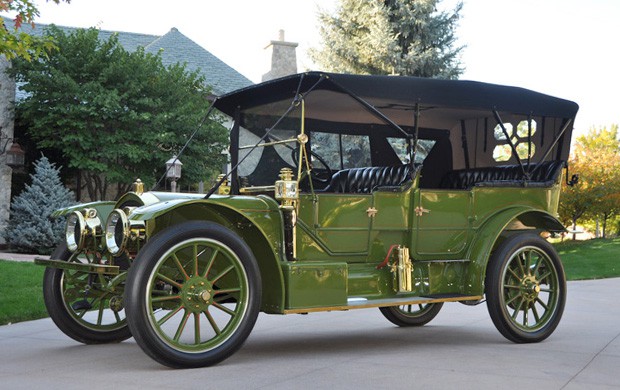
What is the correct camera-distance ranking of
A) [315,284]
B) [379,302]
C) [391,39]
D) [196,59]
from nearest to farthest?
[315,284] < [379,302] < [391,39] < [196,59]

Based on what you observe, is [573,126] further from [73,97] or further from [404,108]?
[73,97]

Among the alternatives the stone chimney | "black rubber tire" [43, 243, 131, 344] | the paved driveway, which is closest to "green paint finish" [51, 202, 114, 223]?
"black rubber tire" [43, 243, 131, 344]

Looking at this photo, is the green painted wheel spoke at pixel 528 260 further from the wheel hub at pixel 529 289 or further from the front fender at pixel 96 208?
the front fender at pixel 96 208

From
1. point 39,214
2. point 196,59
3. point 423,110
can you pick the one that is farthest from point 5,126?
point 423,110

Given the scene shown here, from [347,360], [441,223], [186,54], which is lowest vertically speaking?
[347,360]

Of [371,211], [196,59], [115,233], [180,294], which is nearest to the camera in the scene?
[180,294]

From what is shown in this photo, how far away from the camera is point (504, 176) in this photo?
832 cm

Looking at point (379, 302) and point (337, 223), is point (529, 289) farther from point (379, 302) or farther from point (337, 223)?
point (337, 223)

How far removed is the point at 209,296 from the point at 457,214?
2573 mm

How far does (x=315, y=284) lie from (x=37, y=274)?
27.5ft

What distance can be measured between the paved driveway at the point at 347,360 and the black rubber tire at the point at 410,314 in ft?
0.35

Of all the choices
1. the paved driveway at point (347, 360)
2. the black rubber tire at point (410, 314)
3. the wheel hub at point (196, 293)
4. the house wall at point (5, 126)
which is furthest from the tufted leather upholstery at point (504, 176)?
the house wall at point (5, 126)

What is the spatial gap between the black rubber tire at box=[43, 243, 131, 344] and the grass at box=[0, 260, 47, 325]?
6.98 ft

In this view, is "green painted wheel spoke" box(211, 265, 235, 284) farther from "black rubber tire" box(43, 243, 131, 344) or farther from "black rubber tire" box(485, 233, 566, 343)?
"black rubber tire" box(485, 233, 566, 343)
